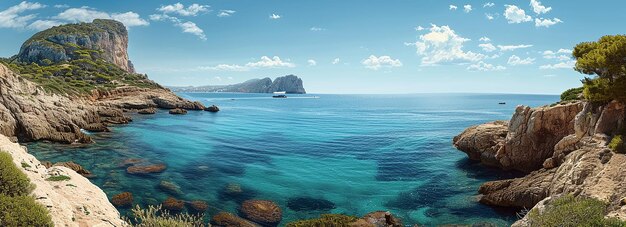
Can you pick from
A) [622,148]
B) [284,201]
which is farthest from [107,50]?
[622,148]

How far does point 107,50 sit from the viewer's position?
622ft

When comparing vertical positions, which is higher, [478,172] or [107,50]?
[107,50]

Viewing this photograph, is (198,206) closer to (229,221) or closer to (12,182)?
(229,221)

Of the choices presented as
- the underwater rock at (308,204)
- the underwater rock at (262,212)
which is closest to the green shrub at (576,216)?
the underwater rock at (308,204)

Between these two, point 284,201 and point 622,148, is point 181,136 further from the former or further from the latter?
point 622,148

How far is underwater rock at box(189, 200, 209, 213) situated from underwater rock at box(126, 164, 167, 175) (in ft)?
33.9

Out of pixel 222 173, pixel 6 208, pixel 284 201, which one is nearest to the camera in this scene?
pixel 6 208

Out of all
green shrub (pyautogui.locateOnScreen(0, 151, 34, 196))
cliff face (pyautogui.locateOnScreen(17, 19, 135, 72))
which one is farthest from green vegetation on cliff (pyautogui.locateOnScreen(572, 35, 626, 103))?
cliff face (pyautogui.locateOnScreen(17, 19, 135, 72))

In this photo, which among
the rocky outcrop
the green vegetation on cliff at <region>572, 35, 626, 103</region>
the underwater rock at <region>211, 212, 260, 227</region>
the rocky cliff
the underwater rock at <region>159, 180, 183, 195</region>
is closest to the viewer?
the rocky cliff

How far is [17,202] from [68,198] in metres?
4.48

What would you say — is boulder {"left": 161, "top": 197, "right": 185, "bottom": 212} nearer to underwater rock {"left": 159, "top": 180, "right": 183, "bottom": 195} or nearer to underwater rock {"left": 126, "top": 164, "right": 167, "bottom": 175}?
underwater rock {"left": 159, "top": 180, "right": 183, "bottom": 195}

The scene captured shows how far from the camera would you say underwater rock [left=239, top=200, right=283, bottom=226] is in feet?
79.1

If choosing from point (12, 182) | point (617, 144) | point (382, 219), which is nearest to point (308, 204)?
point (382, 219)

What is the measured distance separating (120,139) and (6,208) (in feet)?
141
